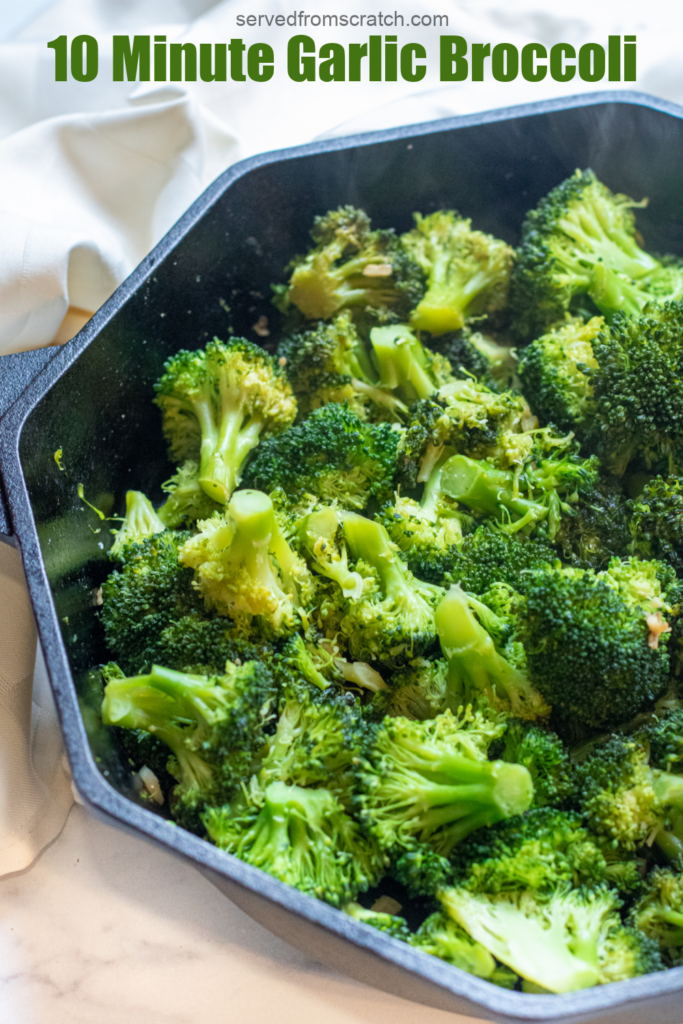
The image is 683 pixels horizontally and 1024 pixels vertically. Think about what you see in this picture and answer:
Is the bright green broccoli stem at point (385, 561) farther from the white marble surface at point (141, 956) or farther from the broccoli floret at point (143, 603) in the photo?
the white marble surface at point (141, 956)

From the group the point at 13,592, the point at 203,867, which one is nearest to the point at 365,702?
the point at 203,867

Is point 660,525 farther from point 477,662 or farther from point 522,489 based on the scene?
point 477,662

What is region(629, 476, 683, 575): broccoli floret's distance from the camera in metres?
1.29

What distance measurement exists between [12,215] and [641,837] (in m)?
1.55

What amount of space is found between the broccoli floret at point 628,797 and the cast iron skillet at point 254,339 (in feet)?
0.65

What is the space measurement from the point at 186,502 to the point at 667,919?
934 millimetres

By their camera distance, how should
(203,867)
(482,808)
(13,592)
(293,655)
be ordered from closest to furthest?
(203,867) → (482,808) → (293,655) → (13,592)

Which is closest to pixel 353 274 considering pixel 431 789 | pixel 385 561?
pixel 385 561

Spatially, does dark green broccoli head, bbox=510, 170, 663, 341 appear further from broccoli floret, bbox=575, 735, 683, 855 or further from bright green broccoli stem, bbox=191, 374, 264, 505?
broccoli floret, bbox=575, 735, 683, 855

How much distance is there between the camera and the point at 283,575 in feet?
4.03

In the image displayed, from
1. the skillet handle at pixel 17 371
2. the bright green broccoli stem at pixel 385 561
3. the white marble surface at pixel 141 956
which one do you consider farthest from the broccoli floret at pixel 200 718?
the skillet handle at pixel 17 371

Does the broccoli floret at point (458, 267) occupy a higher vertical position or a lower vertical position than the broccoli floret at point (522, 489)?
higher

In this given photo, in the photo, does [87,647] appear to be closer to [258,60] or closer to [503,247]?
[503,247]

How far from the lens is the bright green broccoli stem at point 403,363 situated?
1.49 m
